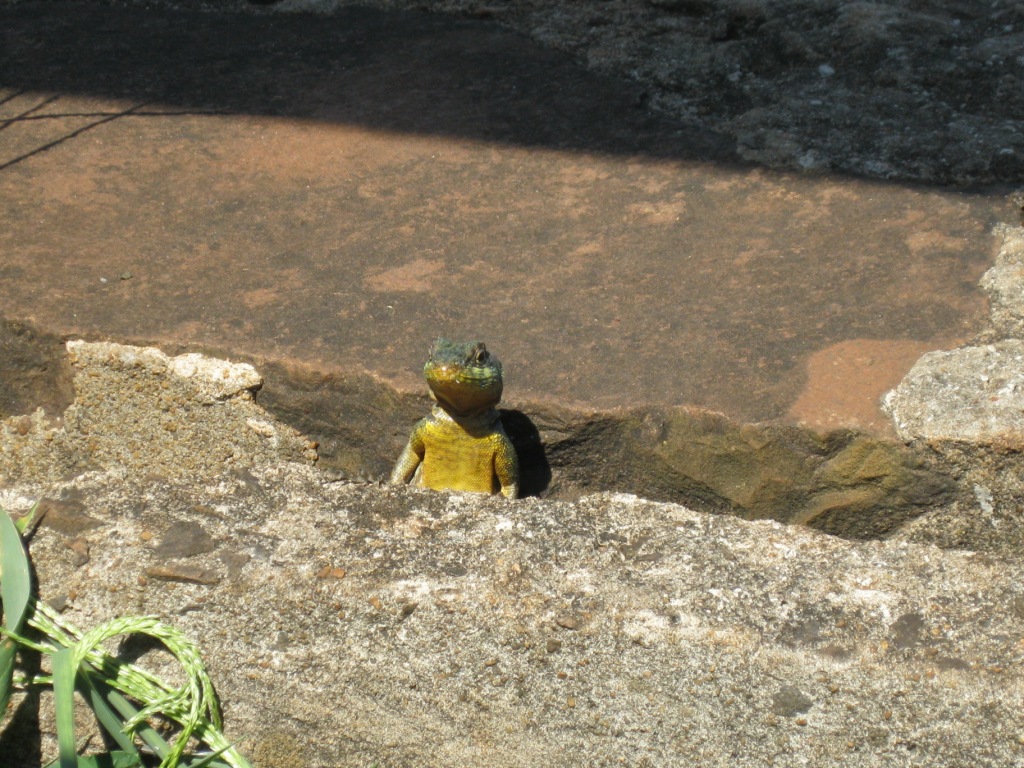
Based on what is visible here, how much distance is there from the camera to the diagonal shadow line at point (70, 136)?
3301 mm

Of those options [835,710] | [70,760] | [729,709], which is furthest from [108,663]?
[835,710]

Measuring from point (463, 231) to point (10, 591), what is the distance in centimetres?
143

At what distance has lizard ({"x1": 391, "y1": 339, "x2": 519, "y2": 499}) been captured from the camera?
2.47 m

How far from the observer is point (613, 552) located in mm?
2148

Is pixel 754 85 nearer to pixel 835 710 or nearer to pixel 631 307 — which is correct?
pixel 631 307

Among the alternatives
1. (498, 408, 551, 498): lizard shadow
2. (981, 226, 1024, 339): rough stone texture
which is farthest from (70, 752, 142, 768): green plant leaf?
(981, 226, 1024, 339): rough stone texture

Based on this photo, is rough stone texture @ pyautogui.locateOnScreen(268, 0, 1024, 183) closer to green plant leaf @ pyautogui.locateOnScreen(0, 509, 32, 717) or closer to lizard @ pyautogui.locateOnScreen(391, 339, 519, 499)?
lizard @ pyautogui.locateOnScreen(391, 339, 519, 499)

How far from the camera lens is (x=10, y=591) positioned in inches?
79.5

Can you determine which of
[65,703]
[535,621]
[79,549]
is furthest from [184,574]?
[535,621]

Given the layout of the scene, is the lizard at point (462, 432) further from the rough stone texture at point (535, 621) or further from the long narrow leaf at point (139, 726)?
the long narrow leaf at point (139, 726)

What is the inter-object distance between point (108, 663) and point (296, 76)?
222 centimetres

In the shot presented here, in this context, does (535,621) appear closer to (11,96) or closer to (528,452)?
(528,452)

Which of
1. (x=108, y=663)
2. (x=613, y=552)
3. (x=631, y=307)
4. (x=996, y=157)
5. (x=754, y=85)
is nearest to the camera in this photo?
(x=108, y=663)

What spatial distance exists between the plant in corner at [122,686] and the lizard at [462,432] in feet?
2.53
